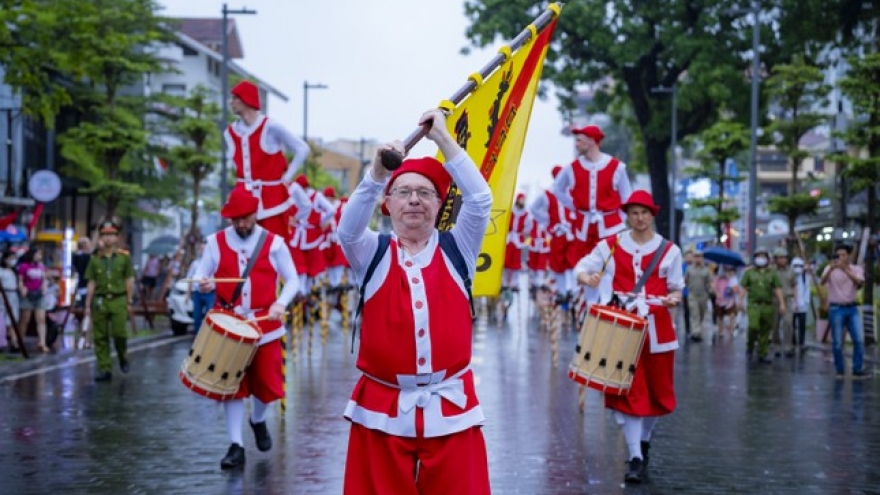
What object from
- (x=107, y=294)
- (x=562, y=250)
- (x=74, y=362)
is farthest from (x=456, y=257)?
(x=74, y=362)

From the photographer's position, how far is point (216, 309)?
38.4ft

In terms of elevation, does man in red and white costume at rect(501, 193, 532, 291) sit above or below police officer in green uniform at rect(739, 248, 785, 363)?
above

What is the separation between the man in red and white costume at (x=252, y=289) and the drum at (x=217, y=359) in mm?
319

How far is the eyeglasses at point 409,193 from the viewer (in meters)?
6.52

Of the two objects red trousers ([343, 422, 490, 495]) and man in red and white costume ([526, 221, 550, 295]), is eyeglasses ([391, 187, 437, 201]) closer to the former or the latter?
red trousers ([343, 422, 490, 495])

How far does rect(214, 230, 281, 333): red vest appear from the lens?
11914 mm

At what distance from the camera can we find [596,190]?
1717cm

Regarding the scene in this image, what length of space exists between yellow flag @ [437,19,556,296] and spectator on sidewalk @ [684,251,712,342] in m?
24.3

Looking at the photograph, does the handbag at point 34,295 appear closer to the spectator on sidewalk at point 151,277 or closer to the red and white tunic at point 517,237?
the red and white tunic at point 517,237

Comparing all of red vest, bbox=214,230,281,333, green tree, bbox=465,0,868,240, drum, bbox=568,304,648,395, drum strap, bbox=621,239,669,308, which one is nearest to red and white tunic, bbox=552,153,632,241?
drum strap, bbox=621,239,669,308

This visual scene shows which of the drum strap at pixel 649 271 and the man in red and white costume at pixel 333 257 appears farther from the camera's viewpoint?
the man in red and white costume at pixel 333 257

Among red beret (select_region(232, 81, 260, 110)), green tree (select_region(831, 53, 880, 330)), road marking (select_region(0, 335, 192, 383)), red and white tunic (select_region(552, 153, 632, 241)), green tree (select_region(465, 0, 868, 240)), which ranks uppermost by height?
green tree (select_region(465, 0, 868, 240))

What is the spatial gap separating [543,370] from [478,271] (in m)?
13.7

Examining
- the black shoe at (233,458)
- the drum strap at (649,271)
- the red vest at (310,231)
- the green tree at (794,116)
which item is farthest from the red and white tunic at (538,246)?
the black shoe at (233,458)
